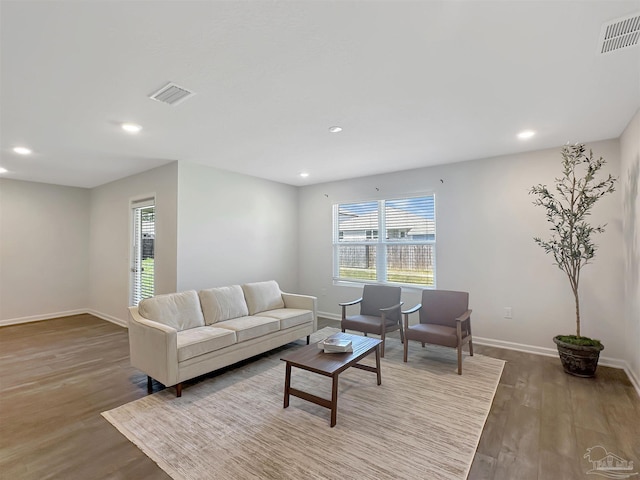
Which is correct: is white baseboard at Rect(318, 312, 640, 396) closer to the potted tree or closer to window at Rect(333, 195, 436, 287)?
the potted tree

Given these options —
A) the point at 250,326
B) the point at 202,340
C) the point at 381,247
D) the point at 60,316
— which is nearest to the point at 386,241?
the point at 381,247

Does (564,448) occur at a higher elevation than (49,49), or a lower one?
lower

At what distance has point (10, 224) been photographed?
5523 millimetres

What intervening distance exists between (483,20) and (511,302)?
365 centimetres

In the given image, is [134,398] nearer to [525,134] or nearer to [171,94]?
[171,94]

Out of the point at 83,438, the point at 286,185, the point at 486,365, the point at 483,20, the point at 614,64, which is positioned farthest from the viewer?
the point at 286,185

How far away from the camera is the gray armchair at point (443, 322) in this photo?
11.0 ft

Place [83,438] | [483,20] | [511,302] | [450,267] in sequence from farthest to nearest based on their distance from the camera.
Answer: [450,267] < [511,302] < [83,438] < [483,20]

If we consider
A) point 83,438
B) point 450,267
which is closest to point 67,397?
point 83,438

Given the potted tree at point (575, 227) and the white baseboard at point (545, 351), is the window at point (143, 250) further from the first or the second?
the potted tree at point (575, 227)

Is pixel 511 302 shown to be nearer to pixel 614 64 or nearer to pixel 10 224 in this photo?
pixel 614 64

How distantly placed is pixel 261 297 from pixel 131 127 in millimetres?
2612

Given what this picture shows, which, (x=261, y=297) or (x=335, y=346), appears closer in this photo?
(x=335, y=346)

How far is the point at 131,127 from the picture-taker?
3.13 metres
